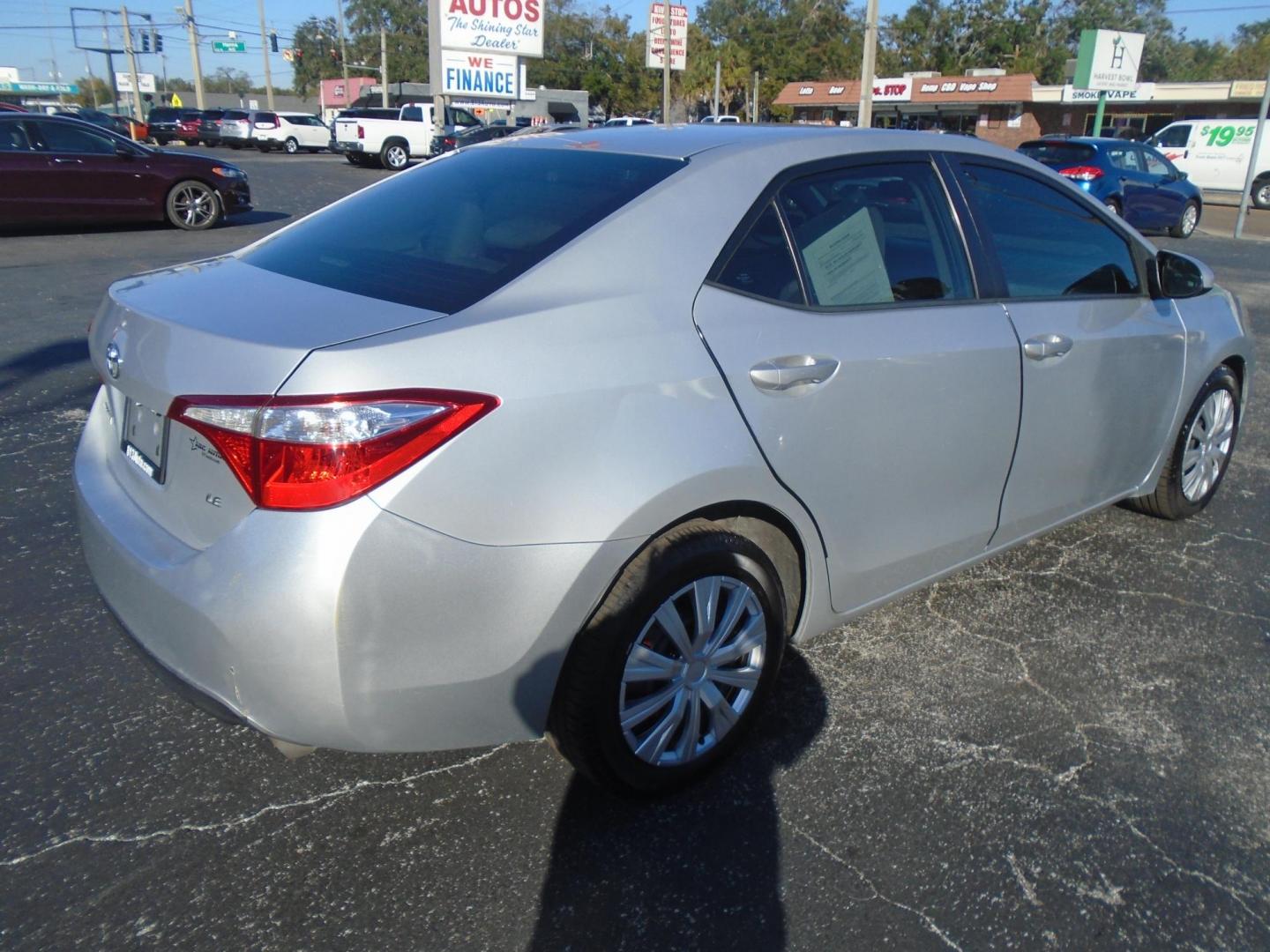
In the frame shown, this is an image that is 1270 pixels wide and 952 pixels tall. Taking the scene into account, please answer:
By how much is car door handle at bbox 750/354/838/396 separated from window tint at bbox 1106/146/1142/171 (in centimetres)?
1620

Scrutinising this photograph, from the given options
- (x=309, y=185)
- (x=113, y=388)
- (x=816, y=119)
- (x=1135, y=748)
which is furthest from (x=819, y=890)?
(x=816, y=119)

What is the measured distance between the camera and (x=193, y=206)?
14023mm

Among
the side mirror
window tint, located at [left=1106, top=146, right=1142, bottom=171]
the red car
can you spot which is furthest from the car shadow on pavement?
window tint, located at [left=1106, top=146, right=1142, bottom=171]

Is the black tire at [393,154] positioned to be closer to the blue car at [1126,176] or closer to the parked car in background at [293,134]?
the parked car in background at [293,134]

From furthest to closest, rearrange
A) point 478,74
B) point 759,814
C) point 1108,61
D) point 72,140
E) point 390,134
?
point 390,134
point 478,74
point 1108,61
point 72,140
point 759,814

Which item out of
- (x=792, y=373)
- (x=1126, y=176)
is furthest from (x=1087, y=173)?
(x=792, y=373)

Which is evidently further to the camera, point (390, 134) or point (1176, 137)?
point (390, 134)

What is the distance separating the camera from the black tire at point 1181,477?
414 centimetres

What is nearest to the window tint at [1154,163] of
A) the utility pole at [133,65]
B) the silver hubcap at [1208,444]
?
the silver hubcap at [1208,444]

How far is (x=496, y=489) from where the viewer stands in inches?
79.3

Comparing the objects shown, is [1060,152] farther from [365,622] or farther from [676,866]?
[365,622]

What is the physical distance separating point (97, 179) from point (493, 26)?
63.1 ft

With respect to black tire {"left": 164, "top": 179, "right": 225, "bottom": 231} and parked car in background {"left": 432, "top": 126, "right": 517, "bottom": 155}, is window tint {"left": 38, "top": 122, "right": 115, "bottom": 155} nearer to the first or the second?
black tire {"left": 164, "top": 179, "right": 225, "bottom": 231}

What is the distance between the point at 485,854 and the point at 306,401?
1173mm
